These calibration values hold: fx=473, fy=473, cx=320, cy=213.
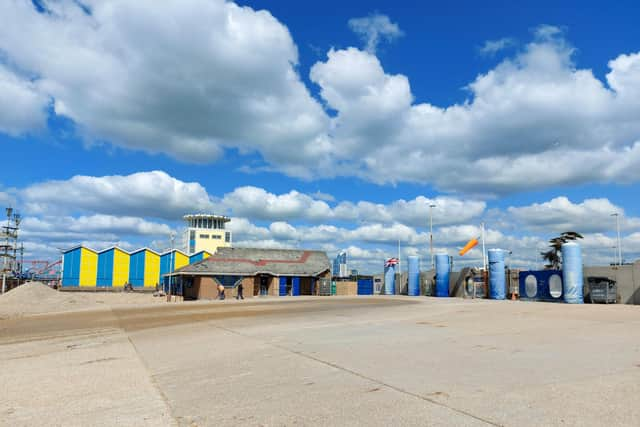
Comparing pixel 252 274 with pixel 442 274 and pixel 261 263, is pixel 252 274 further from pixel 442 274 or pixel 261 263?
pixel 442 274

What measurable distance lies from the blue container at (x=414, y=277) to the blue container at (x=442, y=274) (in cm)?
350

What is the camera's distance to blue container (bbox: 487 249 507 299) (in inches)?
1449

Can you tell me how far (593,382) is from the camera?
24.1 ft

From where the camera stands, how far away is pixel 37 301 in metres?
43.2

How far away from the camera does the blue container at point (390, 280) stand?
5278 cm

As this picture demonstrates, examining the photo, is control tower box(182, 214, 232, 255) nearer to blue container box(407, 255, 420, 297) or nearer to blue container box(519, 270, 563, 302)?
blue container box(407, 255, 420, 297)

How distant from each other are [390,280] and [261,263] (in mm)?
15057

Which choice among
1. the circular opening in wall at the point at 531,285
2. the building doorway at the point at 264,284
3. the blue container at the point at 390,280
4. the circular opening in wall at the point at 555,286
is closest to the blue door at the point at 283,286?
the building doorway at the point at 264,284

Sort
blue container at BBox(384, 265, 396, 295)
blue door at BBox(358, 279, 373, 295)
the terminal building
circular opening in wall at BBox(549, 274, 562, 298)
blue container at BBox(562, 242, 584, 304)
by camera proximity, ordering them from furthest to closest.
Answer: blue door at BBox(358, 279, 373, 295) → blue container at BBox(384, 265, 396, 295) → the terminal building → circular opening in wall at BBox(549, 274, 562, 298) → blue container at BBox(562, 242, 584, 304)

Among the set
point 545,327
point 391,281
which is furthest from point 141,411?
point 391,281

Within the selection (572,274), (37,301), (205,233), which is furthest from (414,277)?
(205,233)

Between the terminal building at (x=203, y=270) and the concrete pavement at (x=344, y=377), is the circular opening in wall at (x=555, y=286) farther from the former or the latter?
the terminal building at (x=203, y=270)

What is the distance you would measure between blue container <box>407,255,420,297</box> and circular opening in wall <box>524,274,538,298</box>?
1312cm

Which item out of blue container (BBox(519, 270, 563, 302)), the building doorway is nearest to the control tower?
the building doorway
